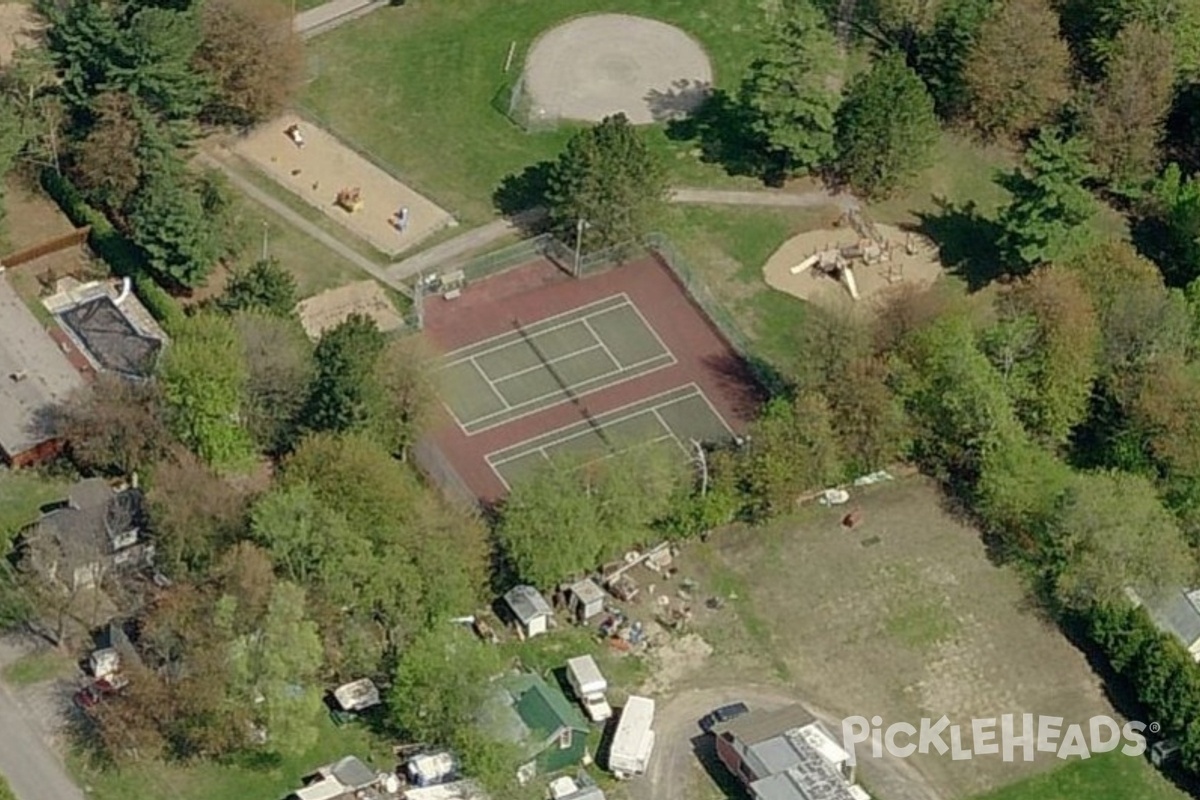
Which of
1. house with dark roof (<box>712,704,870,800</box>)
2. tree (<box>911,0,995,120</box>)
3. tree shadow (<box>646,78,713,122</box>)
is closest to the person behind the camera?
house with dark roof (<box>712,704,870,800</box>)

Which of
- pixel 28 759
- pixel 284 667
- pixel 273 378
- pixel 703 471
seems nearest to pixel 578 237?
pixel 703 471

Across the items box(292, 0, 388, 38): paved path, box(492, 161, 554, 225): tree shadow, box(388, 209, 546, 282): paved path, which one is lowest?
box(388, 209, 546, 282): paved path

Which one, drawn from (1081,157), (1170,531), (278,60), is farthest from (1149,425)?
(278,60)

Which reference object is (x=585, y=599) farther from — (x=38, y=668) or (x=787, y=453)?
(x=38, y=668)

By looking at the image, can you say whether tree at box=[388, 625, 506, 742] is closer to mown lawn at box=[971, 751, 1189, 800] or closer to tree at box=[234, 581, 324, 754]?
tree at box=[234, 581, 324, 754]

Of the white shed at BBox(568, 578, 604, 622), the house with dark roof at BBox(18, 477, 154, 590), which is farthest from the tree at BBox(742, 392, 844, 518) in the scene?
the house with dark roof at BBox(18, 477, 154, 590)
